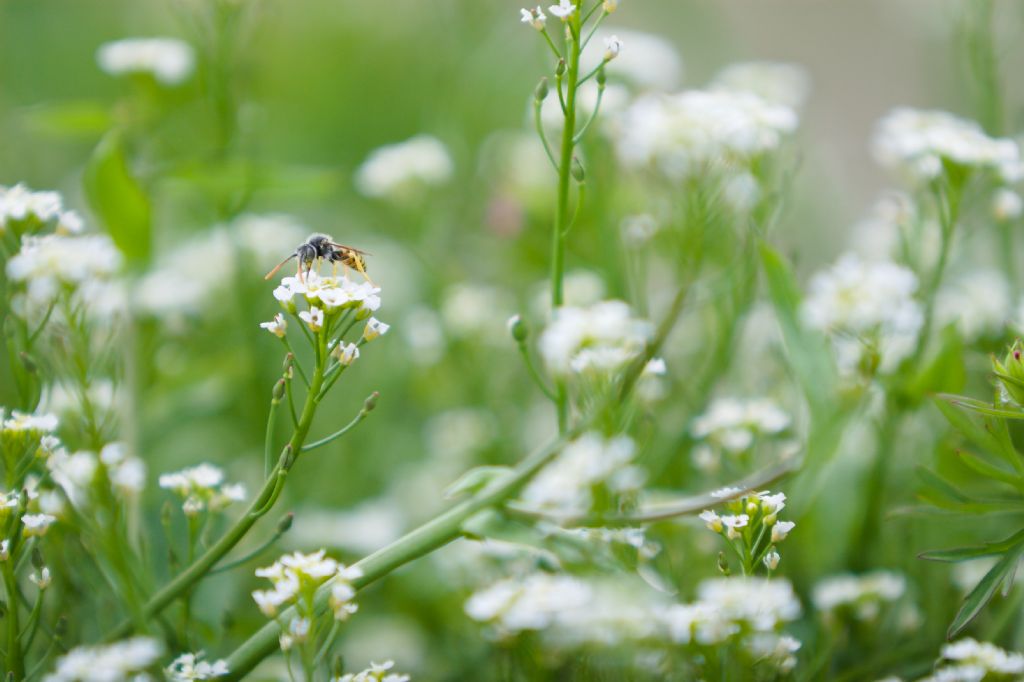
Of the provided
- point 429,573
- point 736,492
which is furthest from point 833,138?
point 736,492

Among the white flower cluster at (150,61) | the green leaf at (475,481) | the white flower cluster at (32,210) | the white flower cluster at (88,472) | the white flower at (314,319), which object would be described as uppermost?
the white flower cluster at (150,61)

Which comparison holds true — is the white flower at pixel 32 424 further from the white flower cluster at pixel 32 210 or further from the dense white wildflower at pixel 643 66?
the dense white wildflower at pixel 643 66

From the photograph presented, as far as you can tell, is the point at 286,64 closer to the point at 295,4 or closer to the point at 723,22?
the point at 295,4

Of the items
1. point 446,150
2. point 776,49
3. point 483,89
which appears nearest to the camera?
point 446,150

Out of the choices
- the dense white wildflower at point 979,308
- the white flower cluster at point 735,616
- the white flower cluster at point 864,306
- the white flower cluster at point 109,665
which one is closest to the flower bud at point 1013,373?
the white flower cluster at point 864,306

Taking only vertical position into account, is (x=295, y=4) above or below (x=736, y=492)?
above

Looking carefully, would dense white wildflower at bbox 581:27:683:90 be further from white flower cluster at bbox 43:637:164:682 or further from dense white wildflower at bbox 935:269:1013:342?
white flower cluster at bbox 43:637:164:682

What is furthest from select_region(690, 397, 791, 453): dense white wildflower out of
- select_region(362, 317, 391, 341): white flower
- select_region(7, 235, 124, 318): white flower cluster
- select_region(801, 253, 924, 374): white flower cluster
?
select_region(7, 235, 124, 318): white flower cluster
